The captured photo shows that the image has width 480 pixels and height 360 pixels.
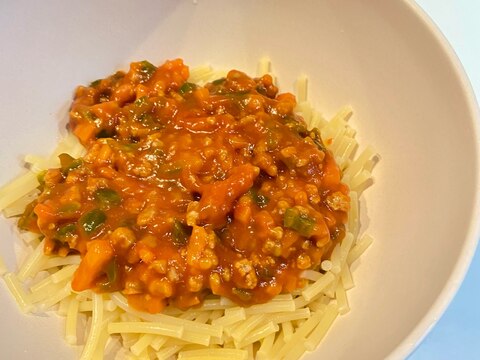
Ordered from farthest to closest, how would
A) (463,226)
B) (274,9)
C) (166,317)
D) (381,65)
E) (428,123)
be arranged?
(274,9)
(381,65)
(428,123)
(166,317)
(463,226)

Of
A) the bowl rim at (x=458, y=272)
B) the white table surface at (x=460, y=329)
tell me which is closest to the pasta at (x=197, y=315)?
the white table surface at (x=460, y=329)

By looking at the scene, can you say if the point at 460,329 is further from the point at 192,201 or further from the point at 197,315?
the point at 192,201

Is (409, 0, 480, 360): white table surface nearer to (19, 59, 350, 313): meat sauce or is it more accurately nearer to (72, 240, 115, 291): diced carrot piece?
(19, 59, 350, 313): meat sauce

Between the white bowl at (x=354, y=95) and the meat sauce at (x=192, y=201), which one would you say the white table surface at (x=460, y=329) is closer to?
the white bowl at (x=354, y=95)

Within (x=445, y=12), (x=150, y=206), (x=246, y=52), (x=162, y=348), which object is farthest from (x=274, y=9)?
(x=162, y=348)

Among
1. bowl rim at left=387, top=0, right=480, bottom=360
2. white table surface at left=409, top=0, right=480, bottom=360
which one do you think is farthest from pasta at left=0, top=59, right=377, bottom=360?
bowl rim at left=387, top=0, right=480, bottom=360

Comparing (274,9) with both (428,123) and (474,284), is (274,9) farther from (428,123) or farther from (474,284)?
(474,284)
